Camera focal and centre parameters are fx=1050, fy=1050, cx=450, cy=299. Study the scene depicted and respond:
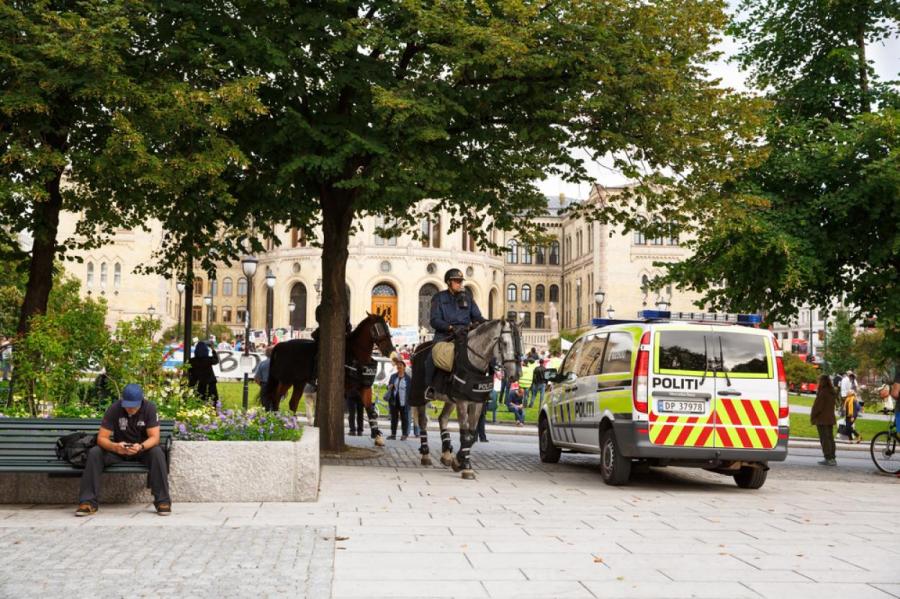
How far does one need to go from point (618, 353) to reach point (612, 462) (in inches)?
54.4

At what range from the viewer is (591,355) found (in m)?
14.5

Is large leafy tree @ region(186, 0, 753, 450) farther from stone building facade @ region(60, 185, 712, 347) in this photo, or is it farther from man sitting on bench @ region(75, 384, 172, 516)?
stone building facade @ region(60, 185, 712, 347)

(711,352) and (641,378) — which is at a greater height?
(711,352)

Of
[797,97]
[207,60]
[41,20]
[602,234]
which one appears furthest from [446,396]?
[602,234]

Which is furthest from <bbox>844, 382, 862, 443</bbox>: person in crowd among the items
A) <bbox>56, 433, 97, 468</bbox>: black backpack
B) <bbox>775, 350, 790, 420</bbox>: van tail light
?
<bbox>56, 433, 97, 468</bbox>: black backpack

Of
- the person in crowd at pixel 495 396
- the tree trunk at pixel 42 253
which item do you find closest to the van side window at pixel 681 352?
the tree trunk at pixel 42 253

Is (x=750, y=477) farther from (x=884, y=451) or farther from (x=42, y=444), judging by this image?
(x=42, y=444)

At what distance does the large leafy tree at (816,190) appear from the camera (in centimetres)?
1734

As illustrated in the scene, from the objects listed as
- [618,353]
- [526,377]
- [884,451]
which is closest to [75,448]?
[618,353]

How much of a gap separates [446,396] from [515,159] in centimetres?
422

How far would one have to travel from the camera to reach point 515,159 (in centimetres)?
1600

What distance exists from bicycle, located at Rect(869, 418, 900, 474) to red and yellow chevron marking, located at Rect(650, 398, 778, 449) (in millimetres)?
6101

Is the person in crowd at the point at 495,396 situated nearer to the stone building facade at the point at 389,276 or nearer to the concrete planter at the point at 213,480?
the concrete planter at the point at 213,480

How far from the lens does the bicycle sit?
1788 cm
